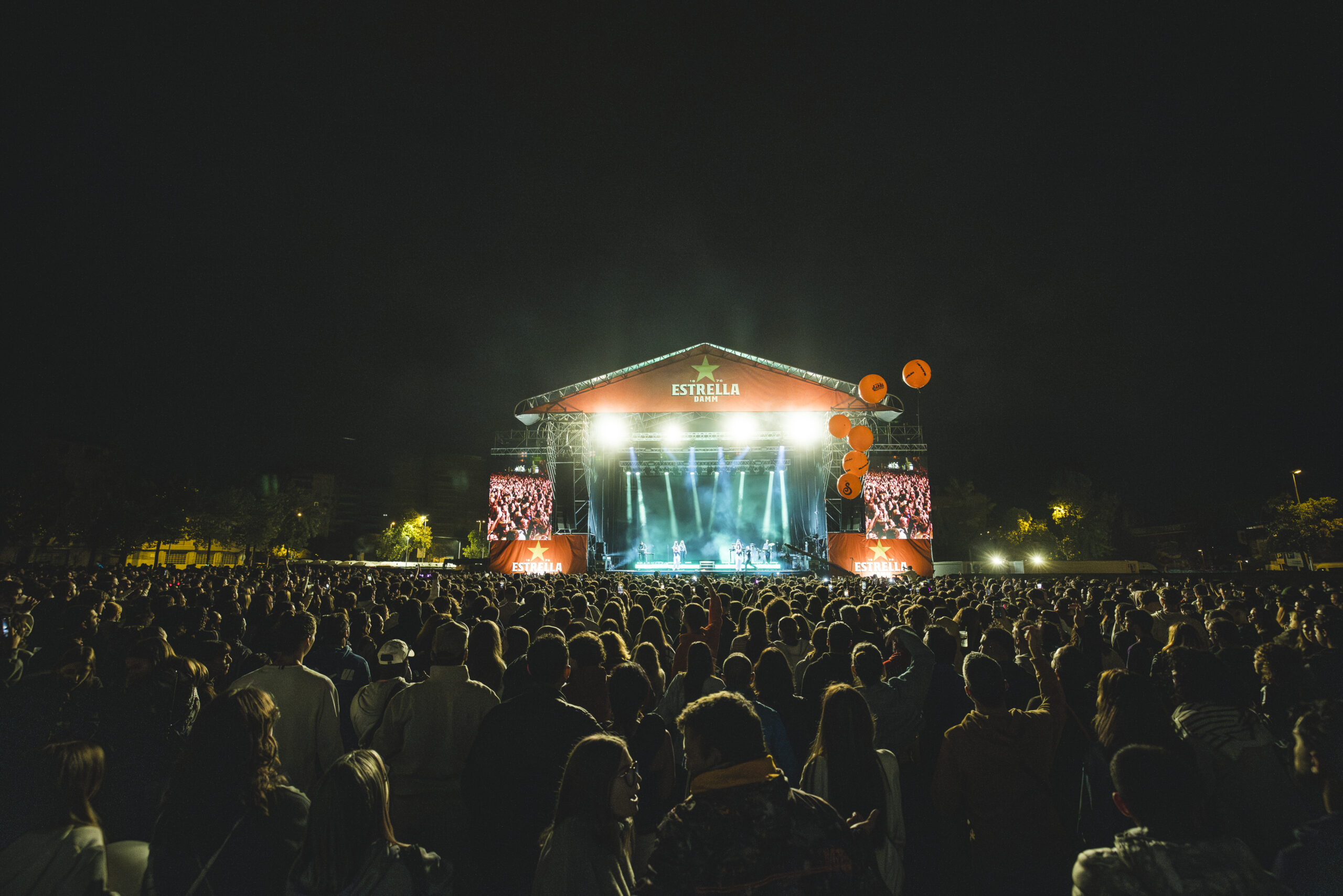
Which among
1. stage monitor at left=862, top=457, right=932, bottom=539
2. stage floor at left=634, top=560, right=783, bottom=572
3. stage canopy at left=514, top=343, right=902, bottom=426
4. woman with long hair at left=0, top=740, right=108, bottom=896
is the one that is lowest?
stage floor at left=634, top=560, right=783, bottom=572

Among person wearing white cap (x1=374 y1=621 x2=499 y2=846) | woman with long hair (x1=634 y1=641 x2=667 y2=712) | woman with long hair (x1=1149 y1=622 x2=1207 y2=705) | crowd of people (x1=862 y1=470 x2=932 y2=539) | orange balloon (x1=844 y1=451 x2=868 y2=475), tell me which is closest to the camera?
person wearing white cap (x1=374 y1=621 x2=499 y2=846)

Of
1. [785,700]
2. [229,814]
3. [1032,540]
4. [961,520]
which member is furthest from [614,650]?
[961,520]

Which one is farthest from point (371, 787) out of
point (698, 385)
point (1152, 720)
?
point (698, 385)

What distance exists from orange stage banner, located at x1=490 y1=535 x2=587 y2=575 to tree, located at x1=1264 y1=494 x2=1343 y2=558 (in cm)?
3541

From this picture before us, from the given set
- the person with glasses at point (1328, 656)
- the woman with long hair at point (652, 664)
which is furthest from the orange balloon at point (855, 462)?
the woman with long hair at point (652, 664)

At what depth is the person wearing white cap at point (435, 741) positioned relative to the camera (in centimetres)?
318

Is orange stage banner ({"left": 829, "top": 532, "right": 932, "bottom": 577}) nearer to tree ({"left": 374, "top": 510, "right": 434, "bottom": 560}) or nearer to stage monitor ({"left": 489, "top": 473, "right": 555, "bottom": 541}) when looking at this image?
stage monitor ({"left": 489, "top": 473, "right": 555, "bottom": 541})

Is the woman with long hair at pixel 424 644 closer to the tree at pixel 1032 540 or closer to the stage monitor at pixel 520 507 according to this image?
the stage monitor at pixel 520 507

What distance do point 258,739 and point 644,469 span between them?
3055cm

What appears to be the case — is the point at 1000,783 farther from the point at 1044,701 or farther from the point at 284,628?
the point at 284,628

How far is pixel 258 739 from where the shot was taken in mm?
2322

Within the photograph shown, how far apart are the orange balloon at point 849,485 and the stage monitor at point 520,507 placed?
1328 centimetres

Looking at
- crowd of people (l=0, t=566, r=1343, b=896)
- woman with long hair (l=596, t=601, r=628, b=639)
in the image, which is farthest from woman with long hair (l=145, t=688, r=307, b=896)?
woman with long hair (l=596, t=601, r=628, b=639)

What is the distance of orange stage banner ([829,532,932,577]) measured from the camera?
27.5m
